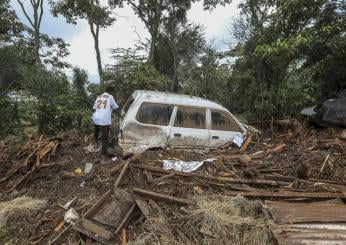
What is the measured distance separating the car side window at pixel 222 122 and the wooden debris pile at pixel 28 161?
377 centimetres

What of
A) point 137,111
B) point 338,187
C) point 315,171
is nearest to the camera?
point 338,187

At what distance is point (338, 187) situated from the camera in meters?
6.32

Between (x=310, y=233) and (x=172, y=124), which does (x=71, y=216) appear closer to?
(x=172, y=124)

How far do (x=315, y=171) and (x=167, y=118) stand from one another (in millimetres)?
3345

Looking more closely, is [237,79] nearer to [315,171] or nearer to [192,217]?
[315,171]

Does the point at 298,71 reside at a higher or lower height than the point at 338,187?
higher

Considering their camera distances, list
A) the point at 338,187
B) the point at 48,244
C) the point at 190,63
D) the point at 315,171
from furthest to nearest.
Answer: the point at 190,63 < the point at 315,171 < the point at 338,187 < the point at 48,244

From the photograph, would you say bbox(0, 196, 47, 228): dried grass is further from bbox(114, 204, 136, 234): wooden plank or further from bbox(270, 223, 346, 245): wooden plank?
bbox(270, 223, 346, 245): wooden plank

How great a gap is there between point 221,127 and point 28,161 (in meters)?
4.51

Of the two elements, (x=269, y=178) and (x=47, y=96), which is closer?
(x=269, y=178)

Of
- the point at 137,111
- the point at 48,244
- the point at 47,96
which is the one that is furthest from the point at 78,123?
the point at 48,244

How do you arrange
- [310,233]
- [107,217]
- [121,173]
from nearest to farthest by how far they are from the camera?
[310,233] < [107,217] < [121,173]

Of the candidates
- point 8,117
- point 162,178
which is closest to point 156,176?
point 162,178

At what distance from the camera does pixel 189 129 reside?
7977mm
